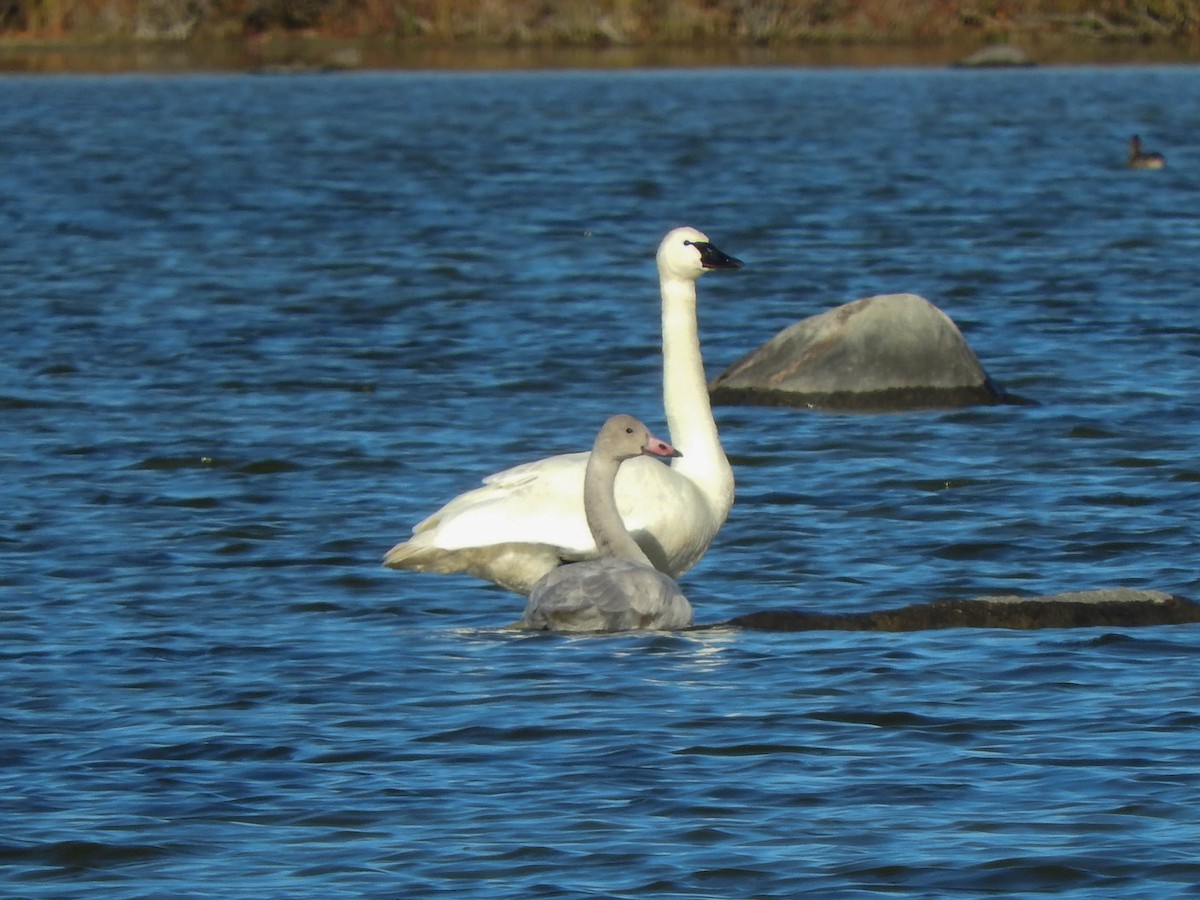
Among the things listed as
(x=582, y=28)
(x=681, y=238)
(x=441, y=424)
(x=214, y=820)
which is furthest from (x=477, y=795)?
(x=582, y=28)

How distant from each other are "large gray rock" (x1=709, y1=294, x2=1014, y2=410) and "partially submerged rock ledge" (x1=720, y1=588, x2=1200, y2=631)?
5.68 metres

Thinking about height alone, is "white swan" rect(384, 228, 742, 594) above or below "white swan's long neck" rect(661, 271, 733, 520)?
below

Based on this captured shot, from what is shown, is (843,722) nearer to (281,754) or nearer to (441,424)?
(281,754)

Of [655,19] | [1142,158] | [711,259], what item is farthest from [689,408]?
[655,19]

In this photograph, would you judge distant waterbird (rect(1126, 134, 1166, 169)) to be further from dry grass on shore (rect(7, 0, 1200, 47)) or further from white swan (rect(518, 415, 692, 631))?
dry grass on shore (rect(7, 0, 1200, 47))

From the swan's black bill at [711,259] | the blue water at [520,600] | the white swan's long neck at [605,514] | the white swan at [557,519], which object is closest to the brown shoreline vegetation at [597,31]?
the blue water at [520,600]

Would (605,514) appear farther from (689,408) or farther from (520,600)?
(689,408)

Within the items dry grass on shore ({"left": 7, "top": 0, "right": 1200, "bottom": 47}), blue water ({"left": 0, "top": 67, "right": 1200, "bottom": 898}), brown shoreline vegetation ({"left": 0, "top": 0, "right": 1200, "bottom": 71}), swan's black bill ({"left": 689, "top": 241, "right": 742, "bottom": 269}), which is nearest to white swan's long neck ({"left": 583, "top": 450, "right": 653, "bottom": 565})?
blue water ({"left": 0, "top": 67, "right": 1200, "bottom": 898})

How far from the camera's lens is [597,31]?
60875 mm

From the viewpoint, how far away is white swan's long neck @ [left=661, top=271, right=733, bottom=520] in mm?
10484

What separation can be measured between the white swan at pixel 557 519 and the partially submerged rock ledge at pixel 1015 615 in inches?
26.4

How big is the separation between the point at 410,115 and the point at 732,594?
120 feet

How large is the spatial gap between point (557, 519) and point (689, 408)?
0.89m

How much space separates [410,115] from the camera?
4616cm
